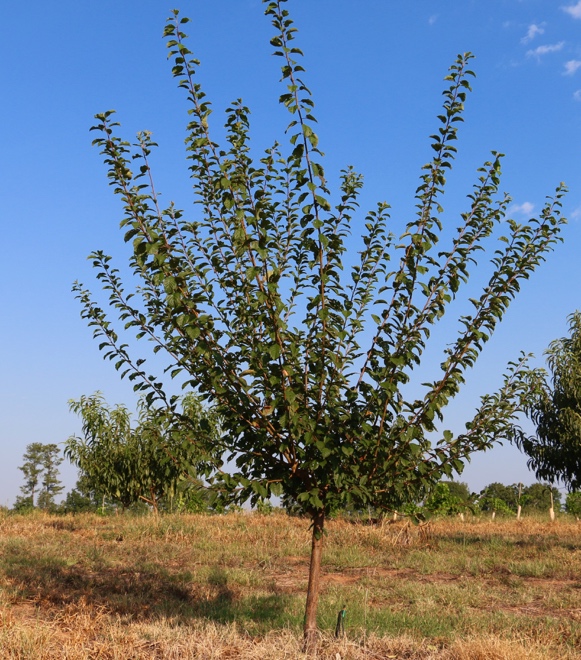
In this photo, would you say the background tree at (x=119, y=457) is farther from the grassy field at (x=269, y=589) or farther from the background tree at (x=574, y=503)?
the background tree at (x=574, y=503)

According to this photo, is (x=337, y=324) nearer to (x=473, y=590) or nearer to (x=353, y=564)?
(x=473, y=590)

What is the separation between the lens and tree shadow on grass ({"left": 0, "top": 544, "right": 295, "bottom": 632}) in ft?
32.0

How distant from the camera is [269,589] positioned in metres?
11.9

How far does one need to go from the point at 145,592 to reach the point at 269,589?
2.14 metres

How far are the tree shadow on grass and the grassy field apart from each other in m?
0.04

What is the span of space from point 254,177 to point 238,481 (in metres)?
2.87

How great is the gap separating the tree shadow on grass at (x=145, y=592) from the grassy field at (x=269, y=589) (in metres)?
0.04

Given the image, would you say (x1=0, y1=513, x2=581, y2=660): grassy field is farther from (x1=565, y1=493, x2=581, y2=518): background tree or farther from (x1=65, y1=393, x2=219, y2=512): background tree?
(x1=565, y1=493, x2=581, y2=518): background tree

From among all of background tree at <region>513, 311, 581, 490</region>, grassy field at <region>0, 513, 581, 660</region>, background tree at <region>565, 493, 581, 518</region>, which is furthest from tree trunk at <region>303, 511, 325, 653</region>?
background tree at <region>565, 493, 581, 518</region>

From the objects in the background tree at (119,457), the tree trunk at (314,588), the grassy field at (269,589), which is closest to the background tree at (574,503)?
the grassy field at (269,589)

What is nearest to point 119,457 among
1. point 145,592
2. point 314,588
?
point 145,592

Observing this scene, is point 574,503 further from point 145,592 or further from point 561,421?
point 145,592

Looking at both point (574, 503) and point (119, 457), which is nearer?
point (119, 457)

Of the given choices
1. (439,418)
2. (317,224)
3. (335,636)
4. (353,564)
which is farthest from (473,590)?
(317,224)
